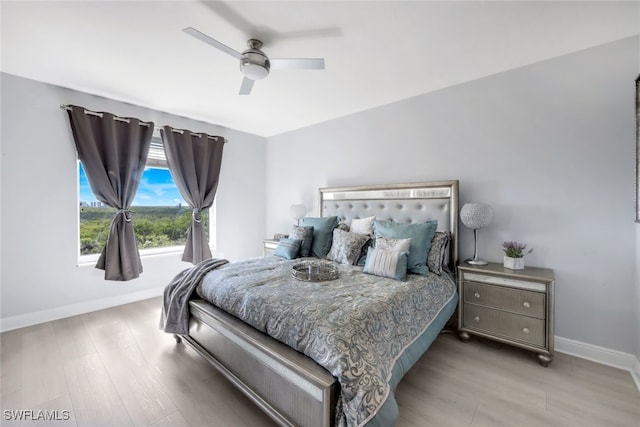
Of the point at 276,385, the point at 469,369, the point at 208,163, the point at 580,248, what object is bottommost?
the point at 469,369

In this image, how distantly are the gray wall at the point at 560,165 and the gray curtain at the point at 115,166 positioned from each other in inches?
139

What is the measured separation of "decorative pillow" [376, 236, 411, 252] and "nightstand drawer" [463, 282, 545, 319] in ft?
2.24

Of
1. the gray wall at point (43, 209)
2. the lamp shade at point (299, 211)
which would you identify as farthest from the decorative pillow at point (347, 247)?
the gray wall at point (43, 209)

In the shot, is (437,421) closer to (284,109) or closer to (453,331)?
(453,331)

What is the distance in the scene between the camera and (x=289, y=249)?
3.05 metres

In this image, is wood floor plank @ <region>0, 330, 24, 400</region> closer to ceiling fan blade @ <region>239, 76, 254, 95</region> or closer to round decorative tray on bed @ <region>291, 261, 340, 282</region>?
round decorative tray on bed @ <region>291, 261, 340, 282</region>

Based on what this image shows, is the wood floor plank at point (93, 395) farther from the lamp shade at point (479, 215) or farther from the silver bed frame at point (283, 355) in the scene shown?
the lamp shade at point (479, 215)

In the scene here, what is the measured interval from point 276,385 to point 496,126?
9.69 feet

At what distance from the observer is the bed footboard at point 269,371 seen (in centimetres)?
123

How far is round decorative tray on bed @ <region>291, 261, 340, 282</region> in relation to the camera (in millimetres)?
2133

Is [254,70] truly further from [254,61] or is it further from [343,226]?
[343,226]

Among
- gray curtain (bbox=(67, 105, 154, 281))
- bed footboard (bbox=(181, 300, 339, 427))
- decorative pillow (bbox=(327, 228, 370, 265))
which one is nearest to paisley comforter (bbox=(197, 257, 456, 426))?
bed footboard (bbox=(181, 300, 339, 427))

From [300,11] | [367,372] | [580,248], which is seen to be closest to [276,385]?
[367,372]

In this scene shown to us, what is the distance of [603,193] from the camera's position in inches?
83.5
